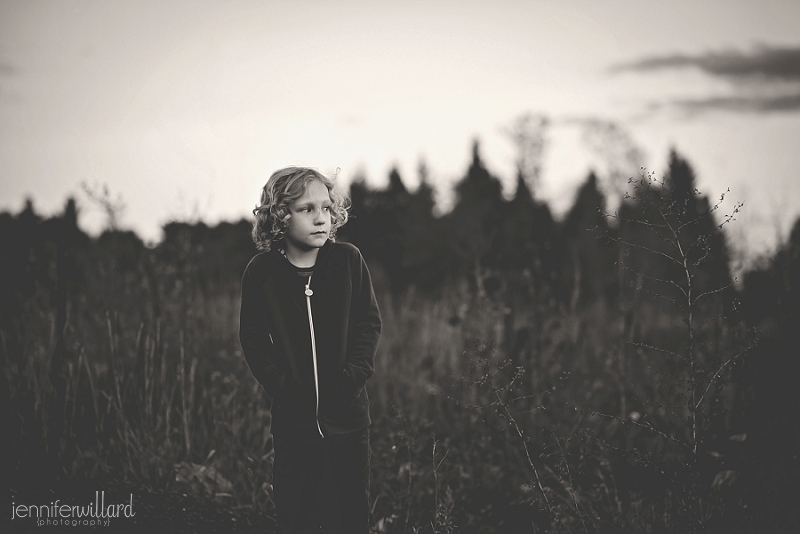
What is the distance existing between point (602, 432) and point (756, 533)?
1.59 m

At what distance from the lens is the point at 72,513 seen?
2.98m

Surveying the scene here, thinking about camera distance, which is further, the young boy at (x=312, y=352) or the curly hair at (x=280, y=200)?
the curly hair at (x=280, y=200)

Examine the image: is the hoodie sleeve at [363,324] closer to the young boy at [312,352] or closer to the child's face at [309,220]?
the young boy at [312,352]

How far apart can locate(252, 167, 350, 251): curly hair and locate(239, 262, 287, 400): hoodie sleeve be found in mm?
159

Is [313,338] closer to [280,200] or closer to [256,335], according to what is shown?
[256,335]

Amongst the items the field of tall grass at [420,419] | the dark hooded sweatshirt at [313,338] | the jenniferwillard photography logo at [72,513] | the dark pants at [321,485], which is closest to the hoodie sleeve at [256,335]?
the dark hooded sweatshirt at [313,338]

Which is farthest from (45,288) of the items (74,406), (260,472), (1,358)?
(260,472)

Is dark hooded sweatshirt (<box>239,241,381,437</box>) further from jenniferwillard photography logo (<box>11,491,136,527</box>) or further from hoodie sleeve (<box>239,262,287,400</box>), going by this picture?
jenniferwillard photography logo (<box>11,491,136,527</box>)

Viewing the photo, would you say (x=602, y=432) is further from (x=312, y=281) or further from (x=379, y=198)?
(x=379, y=198)

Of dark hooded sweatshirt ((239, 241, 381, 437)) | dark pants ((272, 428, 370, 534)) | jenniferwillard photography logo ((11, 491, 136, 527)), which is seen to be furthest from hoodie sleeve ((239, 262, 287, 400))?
jenniferwillard photography logo ((11, 491, 136, 527))

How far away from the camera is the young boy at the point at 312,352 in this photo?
6.80ft

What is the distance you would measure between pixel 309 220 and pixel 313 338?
1.37 feet

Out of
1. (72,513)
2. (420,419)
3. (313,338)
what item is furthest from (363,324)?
(420,419)

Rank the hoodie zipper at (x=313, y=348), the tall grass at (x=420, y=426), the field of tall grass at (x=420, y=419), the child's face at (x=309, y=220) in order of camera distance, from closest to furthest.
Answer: the hoodie zipper at (x=313, y=348)
the child's face at (x=309, y=220)
the field of tall grass at (x=420, y=419)
the tall grass at (x=420, y=426)
